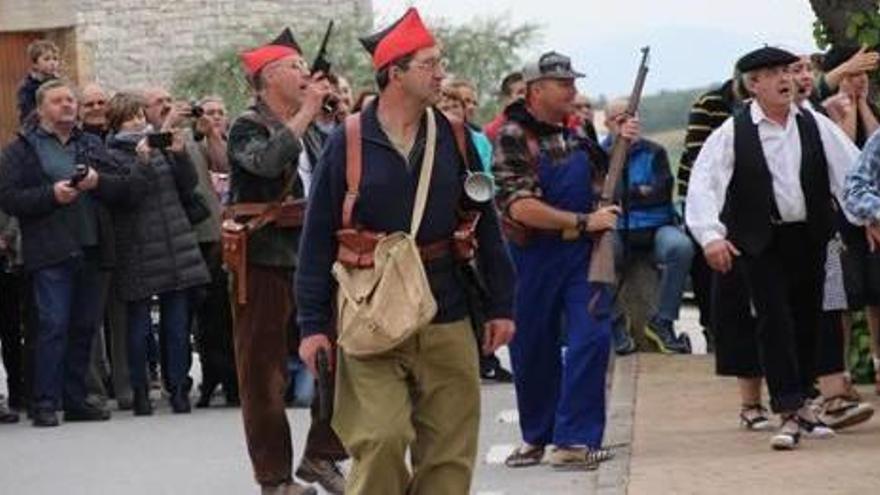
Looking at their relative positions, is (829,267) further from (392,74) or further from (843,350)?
(392,74)

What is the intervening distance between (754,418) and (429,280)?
14.8ft

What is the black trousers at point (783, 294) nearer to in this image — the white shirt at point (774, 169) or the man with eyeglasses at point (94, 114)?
the white shirt at point (774, 169)

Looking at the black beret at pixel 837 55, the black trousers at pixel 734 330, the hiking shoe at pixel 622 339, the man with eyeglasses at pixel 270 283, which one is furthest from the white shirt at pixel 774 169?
the hiking shoe at pixel 622 339

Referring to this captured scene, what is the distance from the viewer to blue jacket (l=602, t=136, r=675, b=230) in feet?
61.1

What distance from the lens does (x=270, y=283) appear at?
1238cm

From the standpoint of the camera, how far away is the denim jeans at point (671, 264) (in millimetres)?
18531

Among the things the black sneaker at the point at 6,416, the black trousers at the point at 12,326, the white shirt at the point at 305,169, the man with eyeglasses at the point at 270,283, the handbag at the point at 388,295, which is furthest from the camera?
the black trousers at the point at 12,326

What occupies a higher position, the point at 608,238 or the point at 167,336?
the point at 608,238

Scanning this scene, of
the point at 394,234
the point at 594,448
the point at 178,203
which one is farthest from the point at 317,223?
the point at 178,203

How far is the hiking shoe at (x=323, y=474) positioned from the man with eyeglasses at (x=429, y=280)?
7.35ft

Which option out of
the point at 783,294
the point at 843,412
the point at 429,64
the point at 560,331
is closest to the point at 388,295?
the point at 429,64

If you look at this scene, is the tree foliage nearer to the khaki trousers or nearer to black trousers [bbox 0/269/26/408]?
black trousers [bbox 0/269/26/408]

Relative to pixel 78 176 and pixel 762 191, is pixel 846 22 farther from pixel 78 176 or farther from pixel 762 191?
pixel 78 176

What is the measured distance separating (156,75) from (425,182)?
25.4 metres
